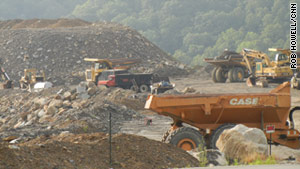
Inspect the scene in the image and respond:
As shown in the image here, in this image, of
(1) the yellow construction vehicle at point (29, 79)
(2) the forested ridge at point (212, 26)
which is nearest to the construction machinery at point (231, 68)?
(1) the yellow construction vehicle at point (29, 79)

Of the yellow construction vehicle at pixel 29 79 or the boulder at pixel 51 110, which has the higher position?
the yellow construction vehicle at pixel 29 79

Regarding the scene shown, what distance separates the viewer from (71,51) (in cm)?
6506

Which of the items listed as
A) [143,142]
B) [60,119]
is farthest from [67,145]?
[60,119]

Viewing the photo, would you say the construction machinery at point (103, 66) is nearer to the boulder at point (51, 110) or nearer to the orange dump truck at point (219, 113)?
the boulder at point (51, 110)

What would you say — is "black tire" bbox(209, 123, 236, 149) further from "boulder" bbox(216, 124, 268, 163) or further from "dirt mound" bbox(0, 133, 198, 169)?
"dirt mound" bbox(0, 133, 198, 169)

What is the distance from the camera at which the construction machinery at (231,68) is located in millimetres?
43281

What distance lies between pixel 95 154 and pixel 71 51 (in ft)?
185

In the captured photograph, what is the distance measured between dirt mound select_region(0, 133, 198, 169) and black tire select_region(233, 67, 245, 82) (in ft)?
109

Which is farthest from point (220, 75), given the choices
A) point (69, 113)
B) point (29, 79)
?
point (69, 113)

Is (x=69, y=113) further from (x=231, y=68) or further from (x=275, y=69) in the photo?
(x=231, y=68)

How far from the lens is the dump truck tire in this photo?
12.9 metres

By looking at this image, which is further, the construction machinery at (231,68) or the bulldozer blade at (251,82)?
the construction machinery at (231,68)

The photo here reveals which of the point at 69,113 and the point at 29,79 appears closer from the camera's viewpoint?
the point at 69,113

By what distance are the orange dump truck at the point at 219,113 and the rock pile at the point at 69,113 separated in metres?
4.67
